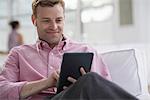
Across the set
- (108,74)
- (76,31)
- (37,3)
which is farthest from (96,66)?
(76,31)

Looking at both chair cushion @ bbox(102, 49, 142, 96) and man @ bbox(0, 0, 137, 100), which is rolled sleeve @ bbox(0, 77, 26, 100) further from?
chair cushion @ bbox(102, 49, 142, 96)

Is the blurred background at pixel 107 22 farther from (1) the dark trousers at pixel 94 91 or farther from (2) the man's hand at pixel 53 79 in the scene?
(1) the dark trousers at pixel 94 91

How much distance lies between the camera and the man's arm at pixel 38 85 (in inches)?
54.1

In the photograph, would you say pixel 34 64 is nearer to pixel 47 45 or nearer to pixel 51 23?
pixel 47 45

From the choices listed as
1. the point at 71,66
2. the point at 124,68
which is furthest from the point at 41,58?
the point at 124,68

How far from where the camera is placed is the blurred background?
5.36m

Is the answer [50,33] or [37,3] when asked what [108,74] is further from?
[37,3]

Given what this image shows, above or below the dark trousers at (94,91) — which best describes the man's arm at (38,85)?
below

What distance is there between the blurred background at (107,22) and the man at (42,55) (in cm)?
364

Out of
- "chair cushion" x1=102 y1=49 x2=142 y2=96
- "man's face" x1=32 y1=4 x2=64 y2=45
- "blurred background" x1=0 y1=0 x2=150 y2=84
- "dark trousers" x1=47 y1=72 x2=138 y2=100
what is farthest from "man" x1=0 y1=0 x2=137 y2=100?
"blurred background" x1=0 y1=0 x2=150 y2=84

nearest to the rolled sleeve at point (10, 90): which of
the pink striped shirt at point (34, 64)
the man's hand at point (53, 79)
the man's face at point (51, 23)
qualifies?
the pink striped shirt at point (34, 64)

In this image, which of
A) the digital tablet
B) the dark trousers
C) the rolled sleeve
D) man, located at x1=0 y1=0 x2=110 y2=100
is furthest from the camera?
man, located at x1=0 y1=0 x2=110 y2=100

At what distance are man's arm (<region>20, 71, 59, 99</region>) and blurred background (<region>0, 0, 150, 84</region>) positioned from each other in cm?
388

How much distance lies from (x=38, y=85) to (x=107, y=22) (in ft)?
14.5
